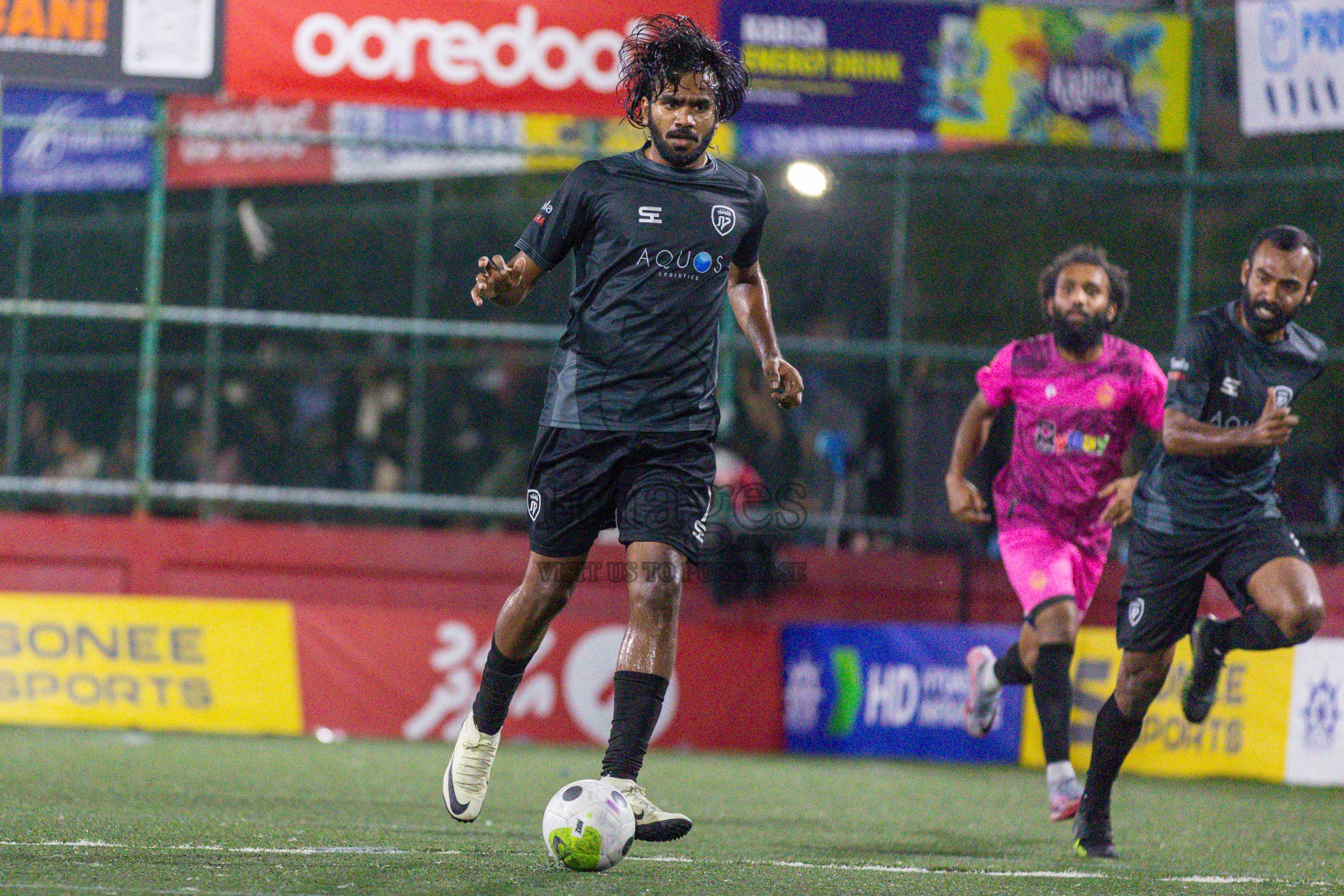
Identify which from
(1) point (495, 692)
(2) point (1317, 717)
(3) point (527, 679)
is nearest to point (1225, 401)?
(1) point (495, 692)

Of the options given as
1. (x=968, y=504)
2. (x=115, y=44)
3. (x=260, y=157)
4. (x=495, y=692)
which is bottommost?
(x=495, y=692)

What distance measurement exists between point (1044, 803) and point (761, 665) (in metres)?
3.25

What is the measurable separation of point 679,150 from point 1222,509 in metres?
2.18

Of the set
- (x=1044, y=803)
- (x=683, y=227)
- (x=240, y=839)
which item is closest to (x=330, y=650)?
(x=1044, y=803)

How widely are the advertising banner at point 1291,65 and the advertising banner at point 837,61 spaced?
1.92 metres

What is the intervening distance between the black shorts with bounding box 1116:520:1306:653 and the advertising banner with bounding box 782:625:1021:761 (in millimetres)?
4790

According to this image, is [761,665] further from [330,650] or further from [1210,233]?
[1210,233]

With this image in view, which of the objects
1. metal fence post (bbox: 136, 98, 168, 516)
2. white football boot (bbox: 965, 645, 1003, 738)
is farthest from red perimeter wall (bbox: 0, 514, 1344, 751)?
white football boot (bbox: 965, 645, 1003, 738)

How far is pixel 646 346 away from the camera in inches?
199

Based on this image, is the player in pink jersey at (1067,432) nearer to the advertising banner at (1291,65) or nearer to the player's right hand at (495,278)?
the player's right hand at (495,278)

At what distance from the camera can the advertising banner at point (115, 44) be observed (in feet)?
37.2

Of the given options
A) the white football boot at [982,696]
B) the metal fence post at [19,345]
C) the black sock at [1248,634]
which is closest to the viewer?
the black sock at [1248,634]

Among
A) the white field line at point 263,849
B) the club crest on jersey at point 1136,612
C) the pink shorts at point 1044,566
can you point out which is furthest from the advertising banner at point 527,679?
the white field line at point 263,849

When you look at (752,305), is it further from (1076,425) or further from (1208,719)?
(1208,719)
